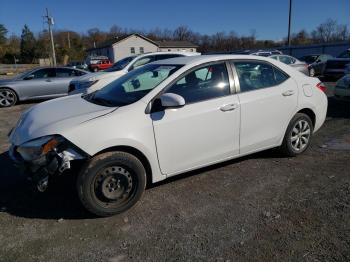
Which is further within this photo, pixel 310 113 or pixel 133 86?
pixel 310 113

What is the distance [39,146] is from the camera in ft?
10.6

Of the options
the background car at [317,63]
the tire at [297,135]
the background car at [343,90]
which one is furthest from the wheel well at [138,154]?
the background car at [317,63]

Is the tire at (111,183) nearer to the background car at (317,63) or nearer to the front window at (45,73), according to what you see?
the front window at (45,73)

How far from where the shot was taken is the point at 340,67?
1560cm

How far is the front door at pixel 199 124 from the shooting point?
144 inches

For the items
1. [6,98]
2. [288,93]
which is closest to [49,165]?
[288,93]

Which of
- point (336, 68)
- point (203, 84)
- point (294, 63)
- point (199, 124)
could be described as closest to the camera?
point (199, 124)

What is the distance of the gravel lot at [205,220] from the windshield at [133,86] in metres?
1.12

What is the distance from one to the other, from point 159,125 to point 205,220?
1.13 meters

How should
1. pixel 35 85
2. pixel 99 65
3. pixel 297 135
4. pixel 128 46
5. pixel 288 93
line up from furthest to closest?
1. pixel 128 46
2. pixel 99 65
3. pixel 35 85
4. pixel 297 135
5. pixel 288 93

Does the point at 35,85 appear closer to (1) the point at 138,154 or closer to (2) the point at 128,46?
(1) the point at 138,154

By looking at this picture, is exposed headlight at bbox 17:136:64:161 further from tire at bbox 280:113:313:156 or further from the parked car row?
the parked car row

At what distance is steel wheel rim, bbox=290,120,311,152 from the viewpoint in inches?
191

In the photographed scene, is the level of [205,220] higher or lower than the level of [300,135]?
lower
